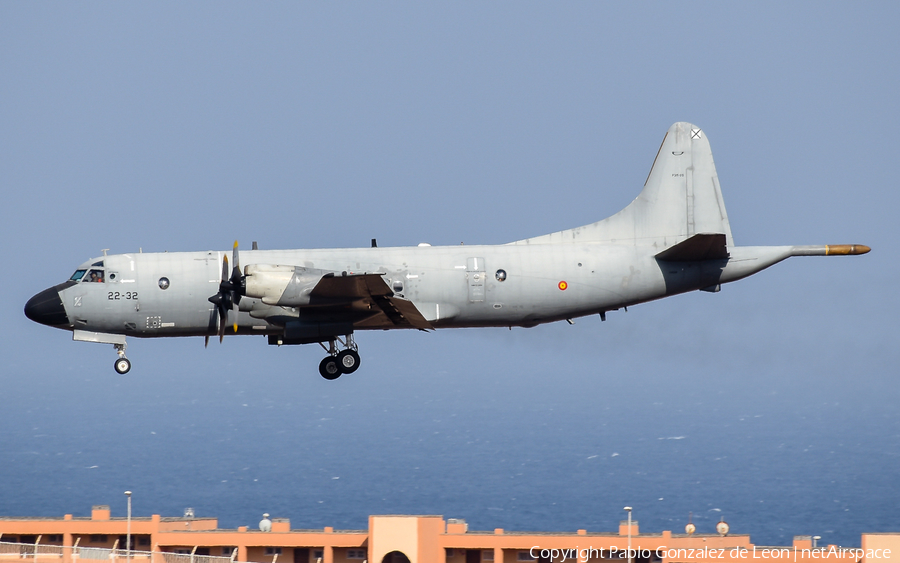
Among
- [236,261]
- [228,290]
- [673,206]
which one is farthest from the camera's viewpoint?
[673,206]

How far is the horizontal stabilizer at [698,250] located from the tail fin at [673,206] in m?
1.21

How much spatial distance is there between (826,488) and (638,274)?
118634 mm

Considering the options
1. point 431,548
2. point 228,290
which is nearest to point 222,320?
point 228,290

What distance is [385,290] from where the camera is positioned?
35.5m

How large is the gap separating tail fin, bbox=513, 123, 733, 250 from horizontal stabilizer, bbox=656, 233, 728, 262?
1210 millimetres

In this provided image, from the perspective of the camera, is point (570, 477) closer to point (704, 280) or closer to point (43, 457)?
point (43, 457)

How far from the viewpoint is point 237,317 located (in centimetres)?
3722

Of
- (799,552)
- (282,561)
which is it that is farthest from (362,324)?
(799,552)

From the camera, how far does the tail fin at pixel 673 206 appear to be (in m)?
40.1

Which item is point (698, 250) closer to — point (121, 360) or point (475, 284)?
point (475, 284)
